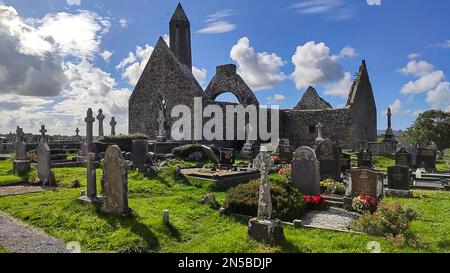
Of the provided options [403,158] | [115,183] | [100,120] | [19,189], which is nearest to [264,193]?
[115,183]

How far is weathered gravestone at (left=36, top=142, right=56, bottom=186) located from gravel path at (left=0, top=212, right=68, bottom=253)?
5.87 metres

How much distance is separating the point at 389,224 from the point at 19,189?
1243 cm

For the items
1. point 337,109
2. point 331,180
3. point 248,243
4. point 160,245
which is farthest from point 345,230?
point 337,109

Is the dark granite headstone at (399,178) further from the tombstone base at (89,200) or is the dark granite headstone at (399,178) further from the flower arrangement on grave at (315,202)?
the tombstone base at (89,200)

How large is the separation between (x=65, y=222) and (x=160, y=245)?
2.73 m

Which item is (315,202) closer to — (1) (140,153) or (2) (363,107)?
(1) (140,153)

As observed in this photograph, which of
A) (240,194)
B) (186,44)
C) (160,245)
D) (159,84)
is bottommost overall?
(160,245)

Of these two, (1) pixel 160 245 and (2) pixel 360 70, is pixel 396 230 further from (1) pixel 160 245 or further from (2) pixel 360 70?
(2) pixel 360 70

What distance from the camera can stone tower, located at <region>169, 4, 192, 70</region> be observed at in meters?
35.9

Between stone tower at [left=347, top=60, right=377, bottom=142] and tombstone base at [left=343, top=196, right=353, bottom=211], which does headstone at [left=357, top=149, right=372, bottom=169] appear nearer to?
tombstone base at [left=343, top=196, right=353, bottom=211]

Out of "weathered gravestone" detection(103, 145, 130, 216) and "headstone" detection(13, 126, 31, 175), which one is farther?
"headstone" detection(13, 126, 31, 175)

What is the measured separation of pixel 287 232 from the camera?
26.3 ft

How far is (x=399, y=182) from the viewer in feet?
42.2

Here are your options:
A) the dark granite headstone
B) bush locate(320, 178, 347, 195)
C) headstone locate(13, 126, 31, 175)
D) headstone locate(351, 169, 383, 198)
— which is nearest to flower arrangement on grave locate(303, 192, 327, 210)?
headstone locate(351, 169, 383, 198)
